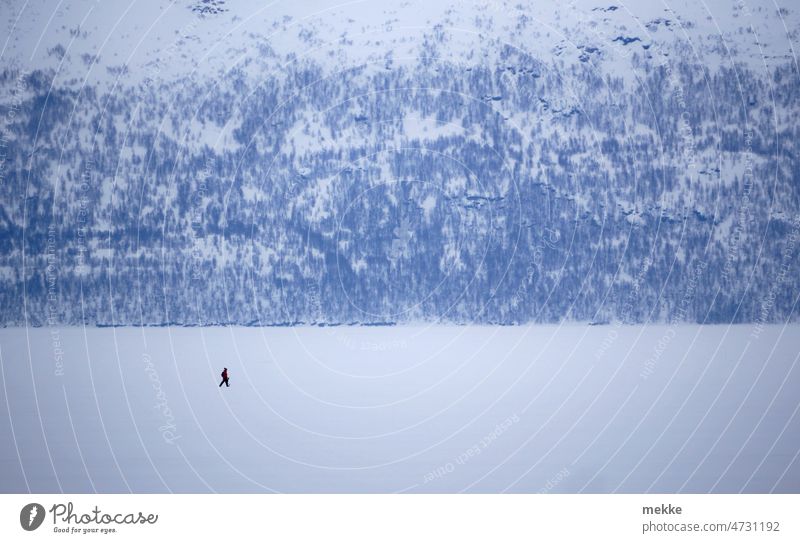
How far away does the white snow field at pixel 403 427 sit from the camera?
20719 millimetres

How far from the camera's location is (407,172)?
528ft

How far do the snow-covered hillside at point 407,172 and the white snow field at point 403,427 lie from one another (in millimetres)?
82750

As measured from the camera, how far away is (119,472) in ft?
69.4

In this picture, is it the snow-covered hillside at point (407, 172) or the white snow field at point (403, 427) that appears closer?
the white snow field at point (403, 427)

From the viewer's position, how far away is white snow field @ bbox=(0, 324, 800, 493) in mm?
20719

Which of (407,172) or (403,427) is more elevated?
(407,172)

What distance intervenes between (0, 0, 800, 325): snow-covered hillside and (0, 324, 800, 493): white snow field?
82.8 meters

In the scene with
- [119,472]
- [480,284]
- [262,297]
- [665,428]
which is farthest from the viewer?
[480,284]

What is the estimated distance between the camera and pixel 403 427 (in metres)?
29.6

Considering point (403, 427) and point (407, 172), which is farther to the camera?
point (407, 172)

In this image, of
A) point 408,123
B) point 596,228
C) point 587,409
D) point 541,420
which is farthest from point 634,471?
point 408,123

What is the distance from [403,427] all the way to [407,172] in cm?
13287

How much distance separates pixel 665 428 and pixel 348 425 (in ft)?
28.7

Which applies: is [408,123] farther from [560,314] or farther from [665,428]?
[665,428]
